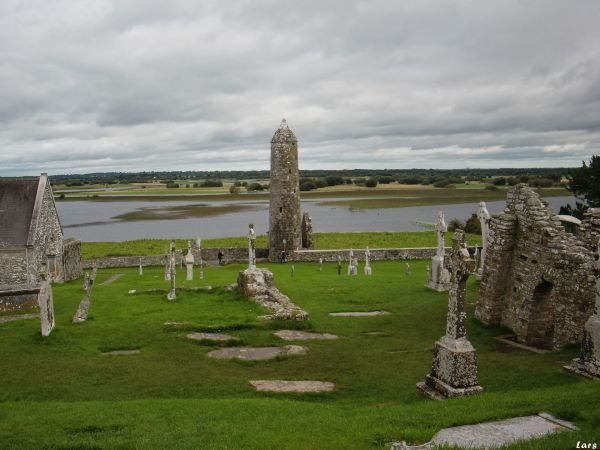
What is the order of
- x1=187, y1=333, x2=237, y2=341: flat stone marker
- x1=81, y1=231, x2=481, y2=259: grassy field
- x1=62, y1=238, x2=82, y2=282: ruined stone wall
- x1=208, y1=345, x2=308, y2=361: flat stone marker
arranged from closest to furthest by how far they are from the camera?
x1=208, y1=345, x2=308, y2=361: flat stone marker, x1=187, y1=333, x2=237, y2=341: flat stone marker, x1=62, y1=238, x2=82, y2=282: ruined stone wall, x1=81, y1=231, x2=481, y2=259: grassy field

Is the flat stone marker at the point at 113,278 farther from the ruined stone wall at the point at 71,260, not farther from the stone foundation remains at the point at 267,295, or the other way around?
the stone foundation remains at the point at 267,295

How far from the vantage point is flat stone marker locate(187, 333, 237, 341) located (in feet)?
46.6

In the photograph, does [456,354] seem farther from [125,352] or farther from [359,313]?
[359,313]

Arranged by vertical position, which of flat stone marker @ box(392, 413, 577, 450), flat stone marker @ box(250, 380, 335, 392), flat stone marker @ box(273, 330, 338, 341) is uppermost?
flat stone marker @ box(392, 413, 577, 450)

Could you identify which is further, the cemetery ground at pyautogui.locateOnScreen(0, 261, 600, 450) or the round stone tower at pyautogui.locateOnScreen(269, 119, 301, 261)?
the round stone tower at pyautogui.locateOnScreen(269, 119, 301, 261)

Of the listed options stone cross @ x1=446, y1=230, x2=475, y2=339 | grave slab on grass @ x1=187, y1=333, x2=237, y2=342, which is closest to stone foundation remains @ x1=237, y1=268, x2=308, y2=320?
grave slab on grass @ x1=187, y1=333, x2=237, y2=342

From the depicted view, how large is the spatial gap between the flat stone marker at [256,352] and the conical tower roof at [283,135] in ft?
80.7

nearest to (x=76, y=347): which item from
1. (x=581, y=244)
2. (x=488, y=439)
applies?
(x=488, y=439)

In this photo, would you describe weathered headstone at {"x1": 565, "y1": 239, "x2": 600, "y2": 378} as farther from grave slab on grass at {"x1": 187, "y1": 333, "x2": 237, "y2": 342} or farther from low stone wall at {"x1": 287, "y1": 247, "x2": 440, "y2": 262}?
low stone wall at {"x1": 287, "y1": 247, "x2": 440, "y2": 262}

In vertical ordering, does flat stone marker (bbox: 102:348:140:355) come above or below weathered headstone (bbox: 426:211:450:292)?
below

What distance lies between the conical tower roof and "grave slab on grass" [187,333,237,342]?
23.6 m

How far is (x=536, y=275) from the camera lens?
47.9 feet

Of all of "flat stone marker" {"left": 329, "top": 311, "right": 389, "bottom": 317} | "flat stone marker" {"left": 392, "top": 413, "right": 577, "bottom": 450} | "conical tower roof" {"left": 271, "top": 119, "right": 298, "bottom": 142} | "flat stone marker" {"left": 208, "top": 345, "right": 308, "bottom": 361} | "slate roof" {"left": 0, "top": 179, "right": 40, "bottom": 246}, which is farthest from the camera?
"conical tower roof" {"left": 271, "top": 119, "right": 298, "bottom": 142}

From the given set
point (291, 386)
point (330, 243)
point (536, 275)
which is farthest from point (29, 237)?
point (330, 243)
